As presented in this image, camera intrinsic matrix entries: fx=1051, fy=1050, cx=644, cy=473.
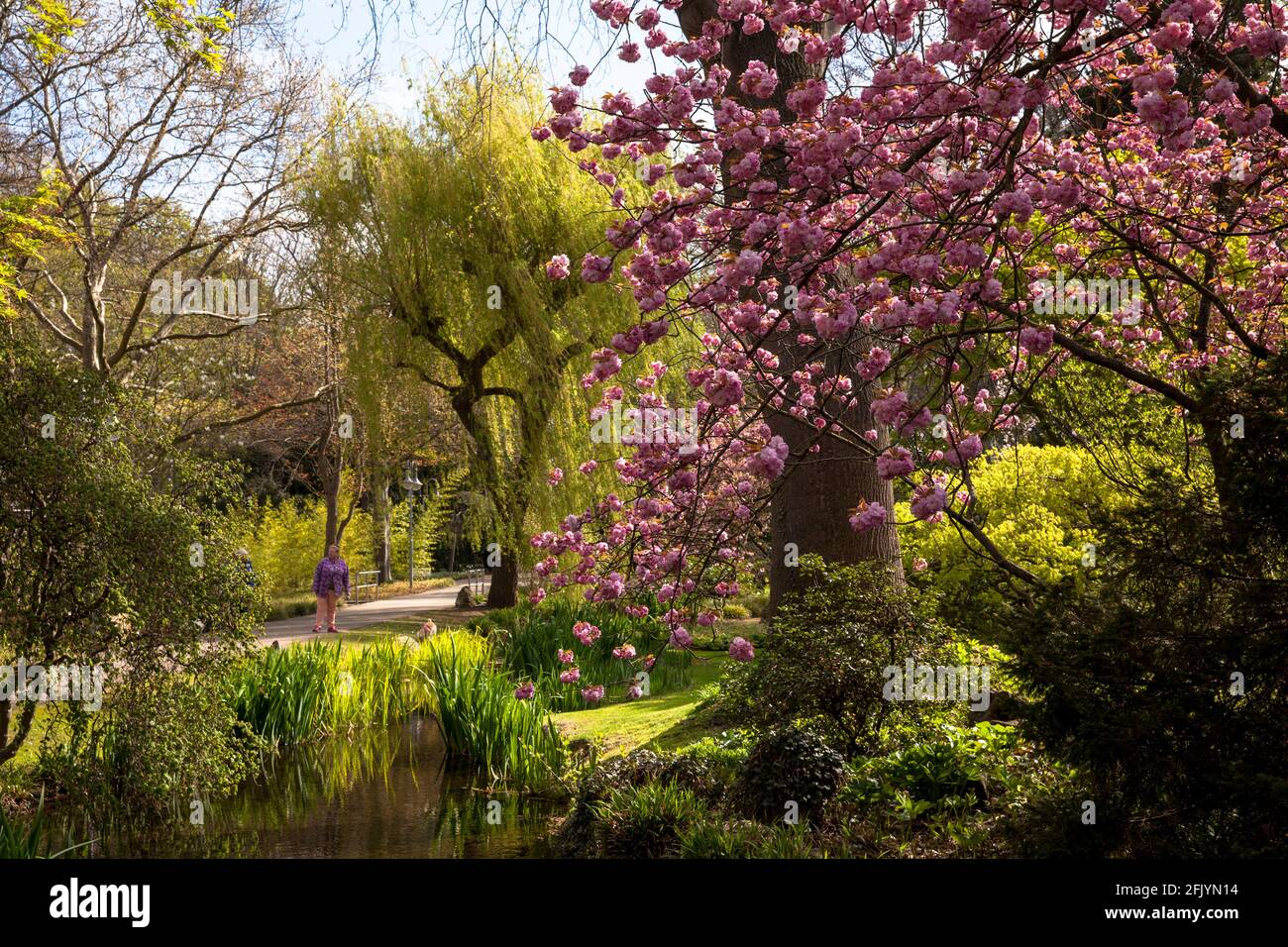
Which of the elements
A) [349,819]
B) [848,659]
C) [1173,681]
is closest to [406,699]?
[349,819]

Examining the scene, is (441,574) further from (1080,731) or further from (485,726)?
(1080,731)

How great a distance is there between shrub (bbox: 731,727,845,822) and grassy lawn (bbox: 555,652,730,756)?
1.97 metres

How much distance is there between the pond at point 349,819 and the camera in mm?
6480

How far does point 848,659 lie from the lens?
5848mm

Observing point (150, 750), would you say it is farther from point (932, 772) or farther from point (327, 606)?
point (327, 606)

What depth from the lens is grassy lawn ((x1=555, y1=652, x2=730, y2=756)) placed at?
7.71 meters

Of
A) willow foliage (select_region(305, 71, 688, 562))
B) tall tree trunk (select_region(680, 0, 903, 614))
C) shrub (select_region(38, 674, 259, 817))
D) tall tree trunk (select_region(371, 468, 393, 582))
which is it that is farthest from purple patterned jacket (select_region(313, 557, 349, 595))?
tall tree trunk (select_region(680, 0, 903, 614))

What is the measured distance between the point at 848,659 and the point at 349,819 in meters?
3.69

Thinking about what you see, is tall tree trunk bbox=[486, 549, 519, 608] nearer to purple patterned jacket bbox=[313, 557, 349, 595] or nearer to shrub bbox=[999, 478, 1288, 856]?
purple patterned jacket bbox=[313, 557, 349, 595]

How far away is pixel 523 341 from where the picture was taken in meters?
15.6

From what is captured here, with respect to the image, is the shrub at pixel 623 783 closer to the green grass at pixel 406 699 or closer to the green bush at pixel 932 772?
the green bush at pixel 932 772

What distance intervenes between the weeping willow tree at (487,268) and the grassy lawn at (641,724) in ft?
19.0
